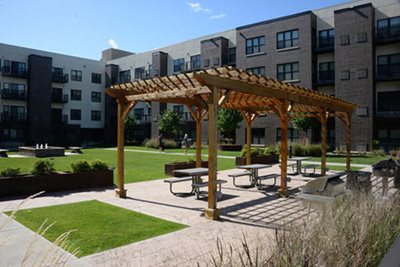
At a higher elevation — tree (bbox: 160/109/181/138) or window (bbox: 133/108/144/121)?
window (bbox: 133/108/144/121)

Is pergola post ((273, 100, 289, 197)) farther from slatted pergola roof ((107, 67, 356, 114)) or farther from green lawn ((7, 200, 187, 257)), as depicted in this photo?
green lawn ((7, 200, 187, 257))

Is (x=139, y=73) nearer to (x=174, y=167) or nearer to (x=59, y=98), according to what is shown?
(x=59, y=98)

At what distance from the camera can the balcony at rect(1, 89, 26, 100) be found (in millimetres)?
40281

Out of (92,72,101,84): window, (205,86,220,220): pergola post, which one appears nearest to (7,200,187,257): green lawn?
(205,86,220,220): pergola post

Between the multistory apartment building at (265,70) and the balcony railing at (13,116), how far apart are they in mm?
138

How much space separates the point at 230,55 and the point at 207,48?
3027 mm

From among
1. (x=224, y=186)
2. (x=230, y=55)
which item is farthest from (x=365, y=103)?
(x=224, y=186)

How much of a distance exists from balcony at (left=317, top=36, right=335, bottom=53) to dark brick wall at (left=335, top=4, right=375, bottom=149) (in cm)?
115

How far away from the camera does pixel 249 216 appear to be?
25.8 ft

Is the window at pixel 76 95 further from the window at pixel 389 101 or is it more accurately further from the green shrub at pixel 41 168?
the green shrub at pixel 41 168

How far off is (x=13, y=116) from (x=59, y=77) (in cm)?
830

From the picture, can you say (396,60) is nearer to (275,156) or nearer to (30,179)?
(275,156)

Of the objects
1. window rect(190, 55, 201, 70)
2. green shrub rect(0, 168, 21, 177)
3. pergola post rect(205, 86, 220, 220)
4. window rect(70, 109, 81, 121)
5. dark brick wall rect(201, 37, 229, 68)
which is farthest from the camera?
window rect(70, 109, 81, 121)

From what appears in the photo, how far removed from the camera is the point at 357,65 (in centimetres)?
2967
